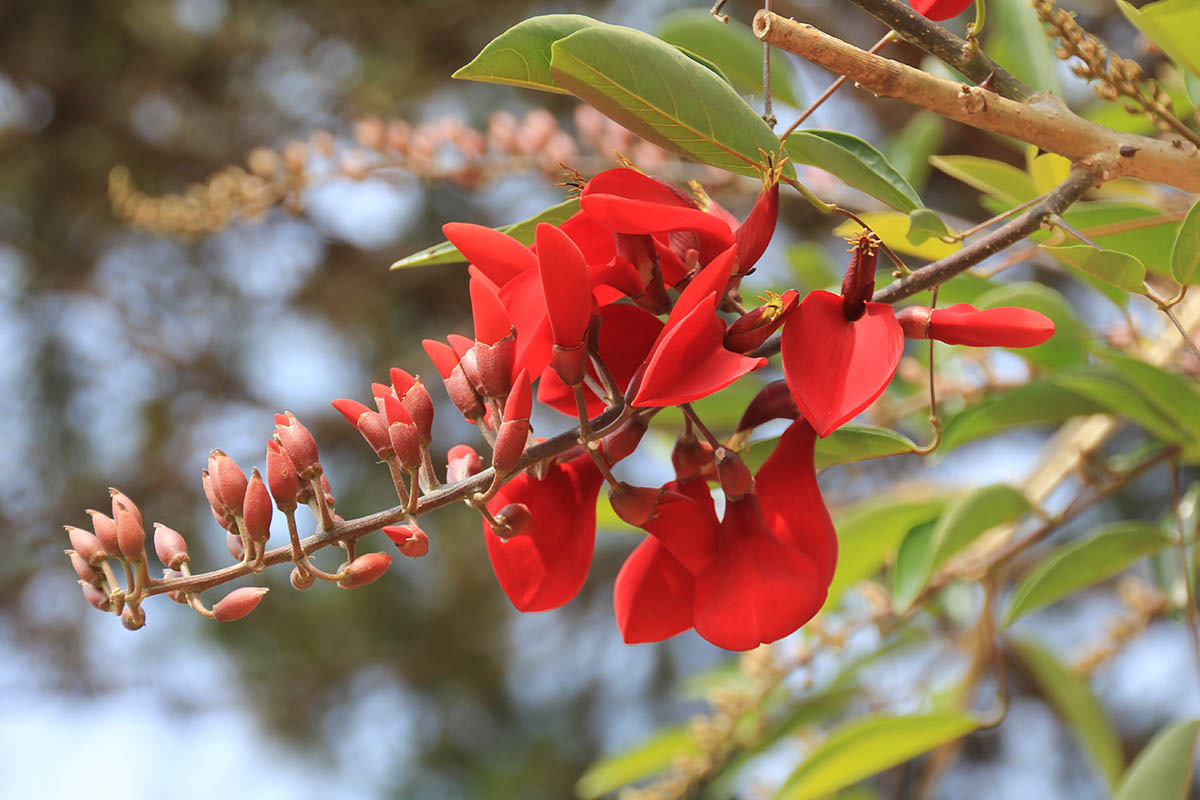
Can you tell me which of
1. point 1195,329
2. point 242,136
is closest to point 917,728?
point 1195,329

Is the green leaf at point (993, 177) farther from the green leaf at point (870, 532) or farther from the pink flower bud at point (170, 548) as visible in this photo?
the pink flower bud at point (170, 548)

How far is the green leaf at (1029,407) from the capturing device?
2.31 ft

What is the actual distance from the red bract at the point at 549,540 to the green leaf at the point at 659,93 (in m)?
0.14

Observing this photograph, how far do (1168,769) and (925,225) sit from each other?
604 millimetres

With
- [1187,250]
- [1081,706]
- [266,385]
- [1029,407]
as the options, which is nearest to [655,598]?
[1187,250]

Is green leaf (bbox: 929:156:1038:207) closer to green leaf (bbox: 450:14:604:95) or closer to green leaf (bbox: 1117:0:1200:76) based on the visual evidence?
green leaf (bbox: 1117:0:1200:76)

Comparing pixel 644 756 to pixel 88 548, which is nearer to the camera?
pixel 88 548

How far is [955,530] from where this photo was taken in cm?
67

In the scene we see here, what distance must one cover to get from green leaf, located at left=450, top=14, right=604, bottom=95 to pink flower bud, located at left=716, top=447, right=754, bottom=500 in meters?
0.16

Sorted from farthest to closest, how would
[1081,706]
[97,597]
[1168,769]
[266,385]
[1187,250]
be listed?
1. [266,385]
2. [1081,706]
3. [1168,769]
4. [1187,250]
5. [97,597]

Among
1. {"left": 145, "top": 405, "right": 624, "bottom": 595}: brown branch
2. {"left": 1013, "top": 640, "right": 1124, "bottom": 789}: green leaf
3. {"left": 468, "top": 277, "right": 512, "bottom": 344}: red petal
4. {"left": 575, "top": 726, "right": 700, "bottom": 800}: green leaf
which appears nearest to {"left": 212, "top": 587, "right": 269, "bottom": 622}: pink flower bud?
{"left": 145, "top": 405, "right": 624, "bottom": 595}: brown branch

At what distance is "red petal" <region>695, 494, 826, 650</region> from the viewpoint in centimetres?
37

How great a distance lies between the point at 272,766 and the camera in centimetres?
214

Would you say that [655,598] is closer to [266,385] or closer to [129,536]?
[129,536]
